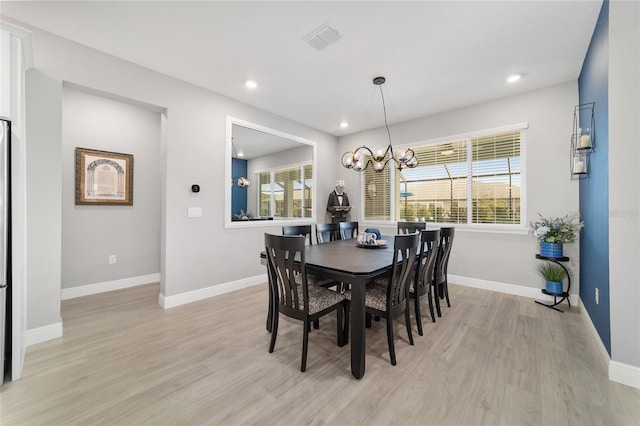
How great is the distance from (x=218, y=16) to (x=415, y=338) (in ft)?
11.1

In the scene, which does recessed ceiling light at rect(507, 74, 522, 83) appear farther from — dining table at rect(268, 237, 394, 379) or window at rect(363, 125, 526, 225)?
dining table at rect(268, 237, 394, 379)

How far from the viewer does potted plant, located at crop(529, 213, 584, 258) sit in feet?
10.5

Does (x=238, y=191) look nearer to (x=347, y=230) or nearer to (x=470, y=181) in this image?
(x=347, y=230)

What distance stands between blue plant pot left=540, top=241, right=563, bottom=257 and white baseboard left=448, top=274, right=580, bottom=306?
1.98 feet

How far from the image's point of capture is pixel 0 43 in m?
1.80

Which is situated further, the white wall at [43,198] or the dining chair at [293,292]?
the white wall at [43,198]

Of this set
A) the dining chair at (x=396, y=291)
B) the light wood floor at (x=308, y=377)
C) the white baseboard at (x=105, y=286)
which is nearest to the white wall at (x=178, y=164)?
the white baseboard at (x=105, y=286)

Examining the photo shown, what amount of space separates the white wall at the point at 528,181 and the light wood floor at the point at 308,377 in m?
0.93

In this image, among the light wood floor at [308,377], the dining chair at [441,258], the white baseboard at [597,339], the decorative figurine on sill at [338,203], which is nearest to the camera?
the light wood floor at [308,377]

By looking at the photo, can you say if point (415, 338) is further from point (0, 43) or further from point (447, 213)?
point (0, 43)

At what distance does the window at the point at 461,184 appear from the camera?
3.84 meters

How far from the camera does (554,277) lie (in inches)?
129

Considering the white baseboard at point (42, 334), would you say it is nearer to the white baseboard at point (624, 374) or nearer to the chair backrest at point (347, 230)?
the chair backrest at point (347, 230)

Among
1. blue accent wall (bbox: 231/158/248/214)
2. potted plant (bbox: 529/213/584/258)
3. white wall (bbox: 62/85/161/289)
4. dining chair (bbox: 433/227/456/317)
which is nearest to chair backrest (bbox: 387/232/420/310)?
dining chair (bbox: 433/227/456/317)
